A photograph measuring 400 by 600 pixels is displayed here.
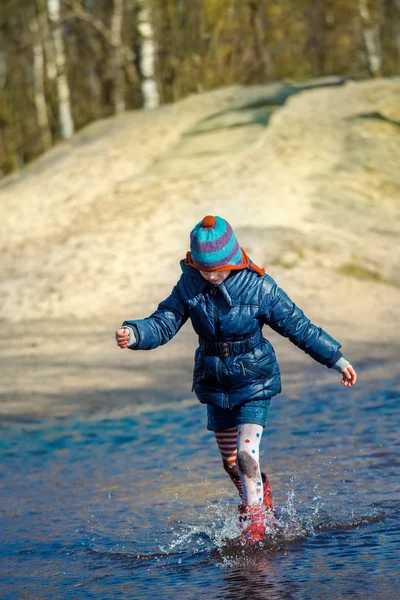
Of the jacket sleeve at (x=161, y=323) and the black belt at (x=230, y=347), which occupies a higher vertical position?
the jacket sleeve at (x=161, y=323)

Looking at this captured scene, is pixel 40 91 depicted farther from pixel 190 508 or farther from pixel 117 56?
pixel 190 508

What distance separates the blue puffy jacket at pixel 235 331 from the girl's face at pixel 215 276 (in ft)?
0.09

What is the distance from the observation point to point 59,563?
17.9 ft

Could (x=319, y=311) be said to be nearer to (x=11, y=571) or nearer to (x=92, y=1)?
(x=11, y=571)

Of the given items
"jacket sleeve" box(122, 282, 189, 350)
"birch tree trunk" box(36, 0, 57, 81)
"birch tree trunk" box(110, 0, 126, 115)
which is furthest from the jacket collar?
A: "birch tree trunk" box(110, 0, 126, 115)

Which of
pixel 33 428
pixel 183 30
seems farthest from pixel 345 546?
pixel 183 30

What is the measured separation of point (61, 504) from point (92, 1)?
107 feet

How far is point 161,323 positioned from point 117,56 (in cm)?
2673

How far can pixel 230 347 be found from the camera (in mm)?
5555

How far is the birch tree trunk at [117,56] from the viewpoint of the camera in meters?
30.6

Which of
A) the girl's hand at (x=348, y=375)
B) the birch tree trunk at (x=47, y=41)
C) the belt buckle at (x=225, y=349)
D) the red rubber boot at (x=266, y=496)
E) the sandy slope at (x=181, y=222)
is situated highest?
the birch tree trunk at (x=47, y=41)

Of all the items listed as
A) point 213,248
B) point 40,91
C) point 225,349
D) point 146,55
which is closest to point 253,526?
point 225,349

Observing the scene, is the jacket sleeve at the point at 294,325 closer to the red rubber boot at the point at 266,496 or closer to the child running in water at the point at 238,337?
the child running in water at the point at 238,337

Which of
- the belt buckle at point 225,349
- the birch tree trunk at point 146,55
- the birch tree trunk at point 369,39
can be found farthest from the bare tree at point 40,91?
the belt buckle at point 225,349
